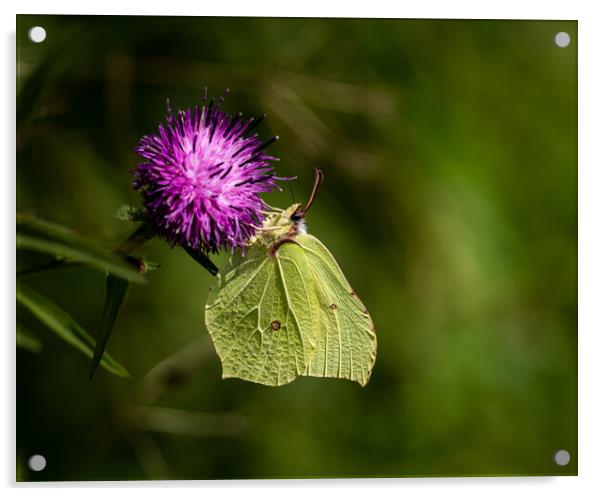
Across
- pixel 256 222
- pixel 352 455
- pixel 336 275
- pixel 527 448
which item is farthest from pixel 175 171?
pixel 527 448

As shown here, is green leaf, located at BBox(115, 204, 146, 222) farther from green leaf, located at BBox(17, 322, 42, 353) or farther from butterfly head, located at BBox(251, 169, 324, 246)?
green leaf, located at BBox(17, 322, 42, 353)

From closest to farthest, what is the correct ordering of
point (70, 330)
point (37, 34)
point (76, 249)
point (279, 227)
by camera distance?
point (76, 249) < point (70, 330) < point (279, 227) < point (37, 34)

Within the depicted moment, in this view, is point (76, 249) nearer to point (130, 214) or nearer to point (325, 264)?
point (130, 214)

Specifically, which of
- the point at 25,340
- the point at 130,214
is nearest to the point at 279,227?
the point at 130,214

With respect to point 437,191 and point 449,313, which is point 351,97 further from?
point 449,313

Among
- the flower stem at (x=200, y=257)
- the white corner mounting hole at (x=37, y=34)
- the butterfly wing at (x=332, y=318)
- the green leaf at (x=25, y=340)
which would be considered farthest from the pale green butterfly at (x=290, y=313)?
the white corner mounting hole at (x=37, y=34)

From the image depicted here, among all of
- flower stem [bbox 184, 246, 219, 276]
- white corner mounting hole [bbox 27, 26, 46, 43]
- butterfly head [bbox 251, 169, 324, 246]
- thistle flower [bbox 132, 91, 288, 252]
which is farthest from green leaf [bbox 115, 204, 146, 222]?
white corner mounting hole [bbox 27, 26, 46, 43]
